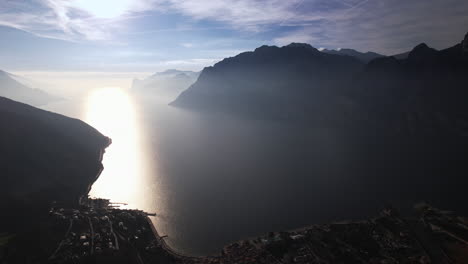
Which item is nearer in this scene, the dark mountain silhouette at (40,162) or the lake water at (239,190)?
the lake water at (239,190)

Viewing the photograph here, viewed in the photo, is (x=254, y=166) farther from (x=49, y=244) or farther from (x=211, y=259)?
(x=49, y=244)

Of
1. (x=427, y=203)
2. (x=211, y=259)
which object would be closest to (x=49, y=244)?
(x=211, y=259)

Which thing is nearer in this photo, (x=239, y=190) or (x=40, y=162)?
(x=239, y=190)

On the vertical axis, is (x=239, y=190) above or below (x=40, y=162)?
below

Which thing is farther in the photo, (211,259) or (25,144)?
(25,144)

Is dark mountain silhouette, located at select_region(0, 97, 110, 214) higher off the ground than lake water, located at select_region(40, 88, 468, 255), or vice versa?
dark mountain silhouette, located at select_region(0, 97, 110, 214)

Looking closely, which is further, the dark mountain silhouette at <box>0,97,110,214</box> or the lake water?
the dark mountain silhouette at <box>0,97,110,214</box>

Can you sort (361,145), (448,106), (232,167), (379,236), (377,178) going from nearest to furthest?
(379,236) → (377,178) → (232,167) → (361,145) → (448,106)

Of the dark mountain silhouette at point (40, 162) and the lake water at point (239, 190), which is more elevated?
the dark mountain silhouette at point (40, 162)
